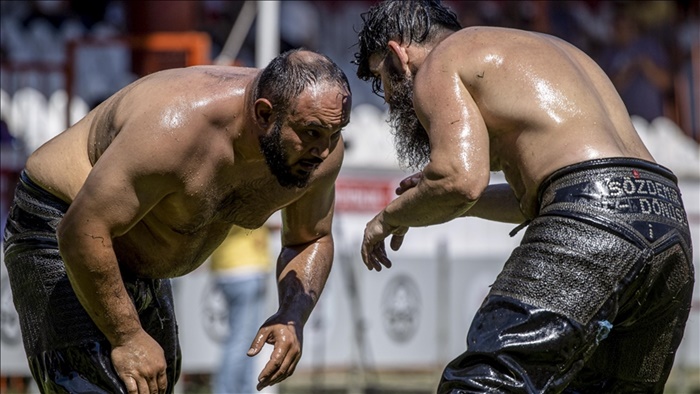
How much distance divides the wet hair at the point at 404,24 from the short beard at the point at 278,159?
0.50 m

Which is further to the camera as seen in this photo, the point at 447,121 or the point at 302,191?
the point at 302,191

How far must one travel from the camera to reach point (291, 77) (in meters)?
4.00

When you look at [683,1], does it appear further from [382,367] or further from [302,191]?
[302,191]

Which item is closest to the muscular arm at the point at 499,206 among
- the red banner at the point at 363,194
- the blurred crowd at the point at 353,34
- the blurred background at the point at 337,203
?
the blurred background at the point at 337,203

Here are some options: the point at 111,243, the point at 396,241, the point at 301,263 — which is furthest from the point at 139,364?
the point at 396,241

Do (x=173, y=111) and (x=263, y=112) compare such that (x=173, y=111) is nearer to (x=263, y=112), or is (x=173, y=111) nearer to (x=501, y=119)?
(x=263, y=112)

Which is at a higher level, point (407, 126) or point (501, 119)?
point (501, 119)

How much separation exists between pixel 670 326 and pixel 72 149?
2.12 metres

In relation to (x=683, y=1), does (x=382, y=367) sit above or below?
below

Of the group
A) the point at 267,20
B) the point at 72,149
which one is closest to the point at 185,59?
the point at 267,20

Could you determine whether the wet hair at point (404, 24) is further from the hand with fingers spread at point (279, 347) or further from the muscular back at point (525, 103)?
the hand with fingers spread at point (279, 347)

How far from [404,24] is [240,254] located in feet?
15.2

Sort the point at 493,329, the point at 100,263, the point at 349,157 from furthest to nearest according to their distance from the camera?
1. the point at 349,157
2. the point at 100,263
3. the point at 493,329

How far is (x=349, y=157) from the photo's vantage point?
11.5 m
